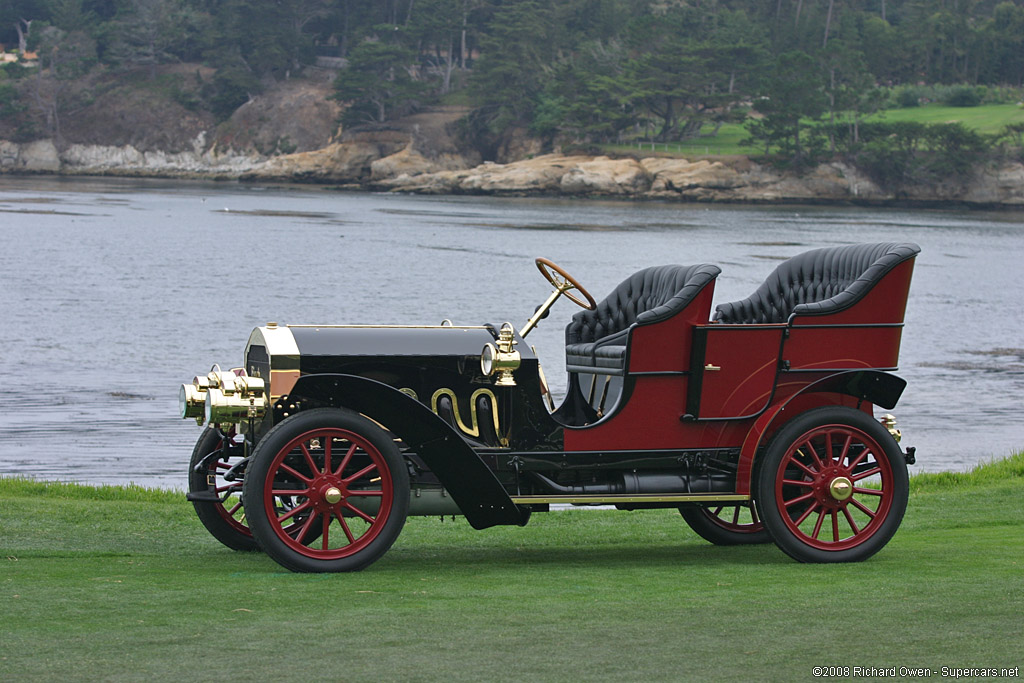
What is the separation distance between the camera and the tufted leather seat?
6.86m

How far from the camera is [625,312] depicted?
25.4 ft

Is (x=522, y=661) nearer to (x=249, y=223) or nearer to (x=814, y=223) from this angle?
(x=249, y=223)

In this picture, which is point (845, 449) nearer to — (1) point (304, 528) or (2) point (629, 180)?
(1) point (304, 528)

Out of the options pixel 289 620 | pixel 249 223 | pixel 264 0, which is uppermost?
pixel 264 0

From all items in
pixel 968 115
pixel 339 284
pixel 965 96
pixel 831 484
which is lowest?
pixel 339 284

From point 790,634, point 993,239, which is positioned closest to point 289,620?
point 790,634

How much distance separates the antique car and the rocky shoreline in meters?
90.4

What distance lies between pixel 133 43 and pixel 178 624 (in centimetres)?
13329

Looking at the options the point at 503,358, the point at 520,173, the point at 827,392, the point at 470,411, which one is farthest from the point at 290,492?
the point at 520,173

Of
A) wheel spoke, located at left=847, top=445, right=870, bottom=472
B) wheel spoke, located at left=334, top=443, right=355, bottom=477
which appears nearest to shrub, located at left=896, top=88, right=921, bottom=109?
wheel spoke, located at left=847, top=445, right=870, bottom=472

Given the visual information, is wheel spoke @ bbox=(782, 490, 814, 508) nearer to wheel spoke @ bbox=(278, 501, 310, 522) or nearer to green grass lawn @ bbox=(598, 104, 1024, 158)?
wheel spoke @ bbox=(278, 501, 310, 522)

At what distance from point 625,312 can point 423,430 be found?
181cm

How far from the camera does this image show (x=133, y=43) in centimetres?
12950

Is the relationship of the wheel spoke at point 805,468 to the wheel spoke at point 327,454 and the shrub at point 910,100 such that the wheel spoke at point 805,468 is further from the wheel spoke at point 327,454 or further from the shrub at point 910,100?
the shrub at point 910,100
